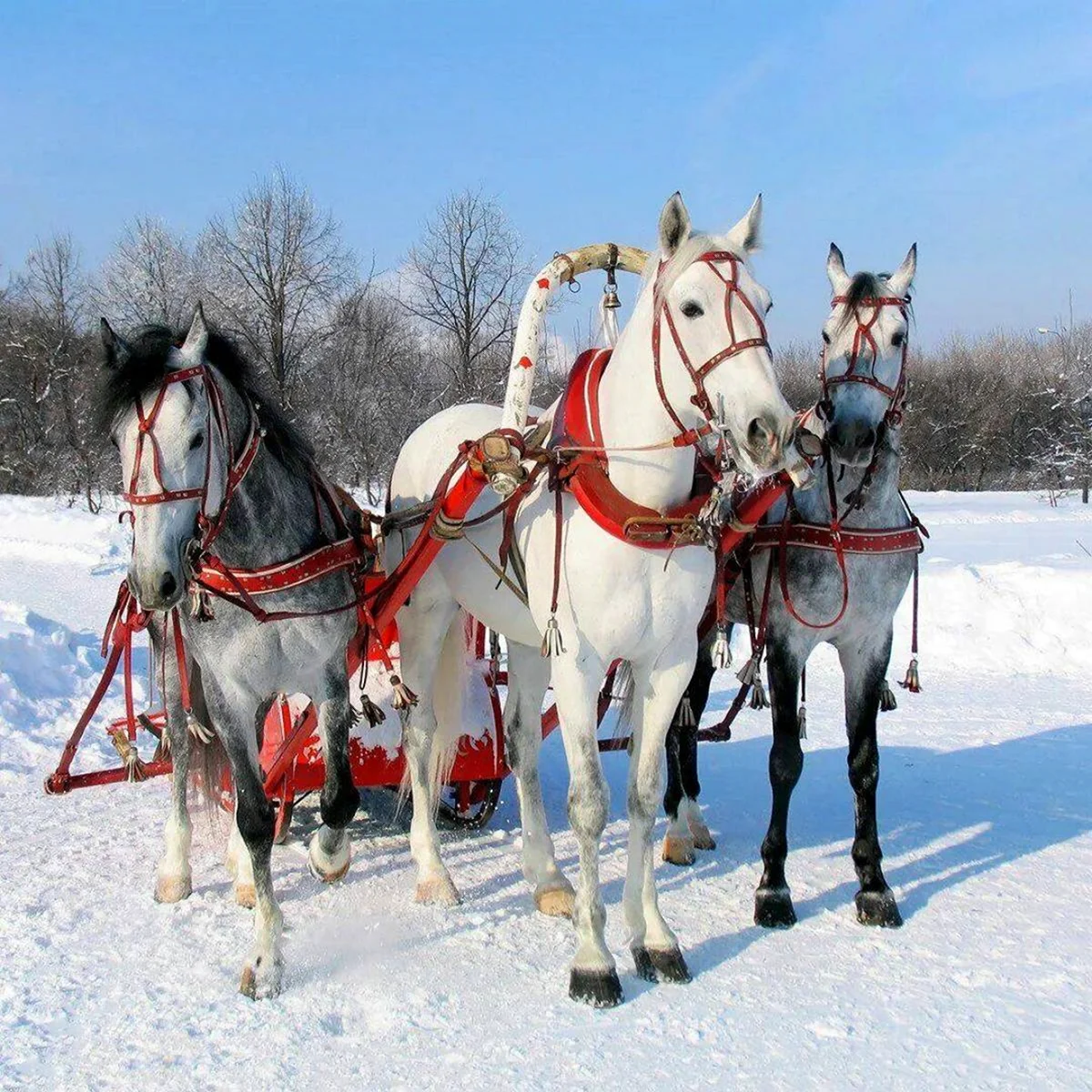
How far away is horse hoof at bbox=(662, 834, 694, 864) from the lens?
181 inches

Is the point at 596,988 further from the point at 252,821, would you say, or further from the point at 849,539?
the point at 849,539

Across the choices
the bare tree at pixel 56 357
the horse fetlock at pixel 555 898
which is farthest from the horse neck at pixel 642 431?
the bare tree at pixel 56 357

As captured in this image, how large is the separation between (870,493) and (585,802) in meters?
1.67

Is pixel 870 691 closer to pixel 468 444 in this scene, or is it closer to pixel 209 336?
pixel 468 444

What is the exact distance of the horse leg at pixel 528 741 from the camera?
4.31 metres

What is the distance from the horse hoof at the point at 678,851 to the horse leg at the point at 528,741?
1.74 feet

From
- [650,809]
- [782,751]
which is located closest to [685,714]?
[782,751]

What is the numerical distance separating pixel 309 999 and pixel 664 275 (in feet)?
8.58

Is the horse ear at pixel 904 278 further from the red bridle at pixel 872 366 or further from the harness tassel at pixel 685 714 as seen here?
the harness tassel at pixel 685 714

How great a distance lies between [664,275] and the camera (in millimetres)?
3092

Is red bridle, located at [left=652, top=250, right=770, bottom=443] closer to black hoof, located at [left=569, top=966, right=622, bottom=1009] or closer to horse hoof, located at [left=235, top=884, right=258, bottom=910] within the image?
black hoof, located at [left=569, top=966, right=622, bottom=1009]

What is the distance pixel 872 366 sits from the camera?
12.3ft

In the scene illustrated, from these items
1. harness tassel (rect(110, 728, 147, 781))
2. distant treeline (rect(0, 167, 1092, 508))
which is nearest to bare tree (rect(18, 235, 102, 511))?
distant treeline (rect(0, 167, 1092, 508))

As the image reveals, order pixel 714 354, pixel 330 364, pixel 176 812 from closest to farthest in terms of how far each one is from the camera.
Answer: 1. pixel 714 354
2. pixel 176 812
3. pixel 330 364
